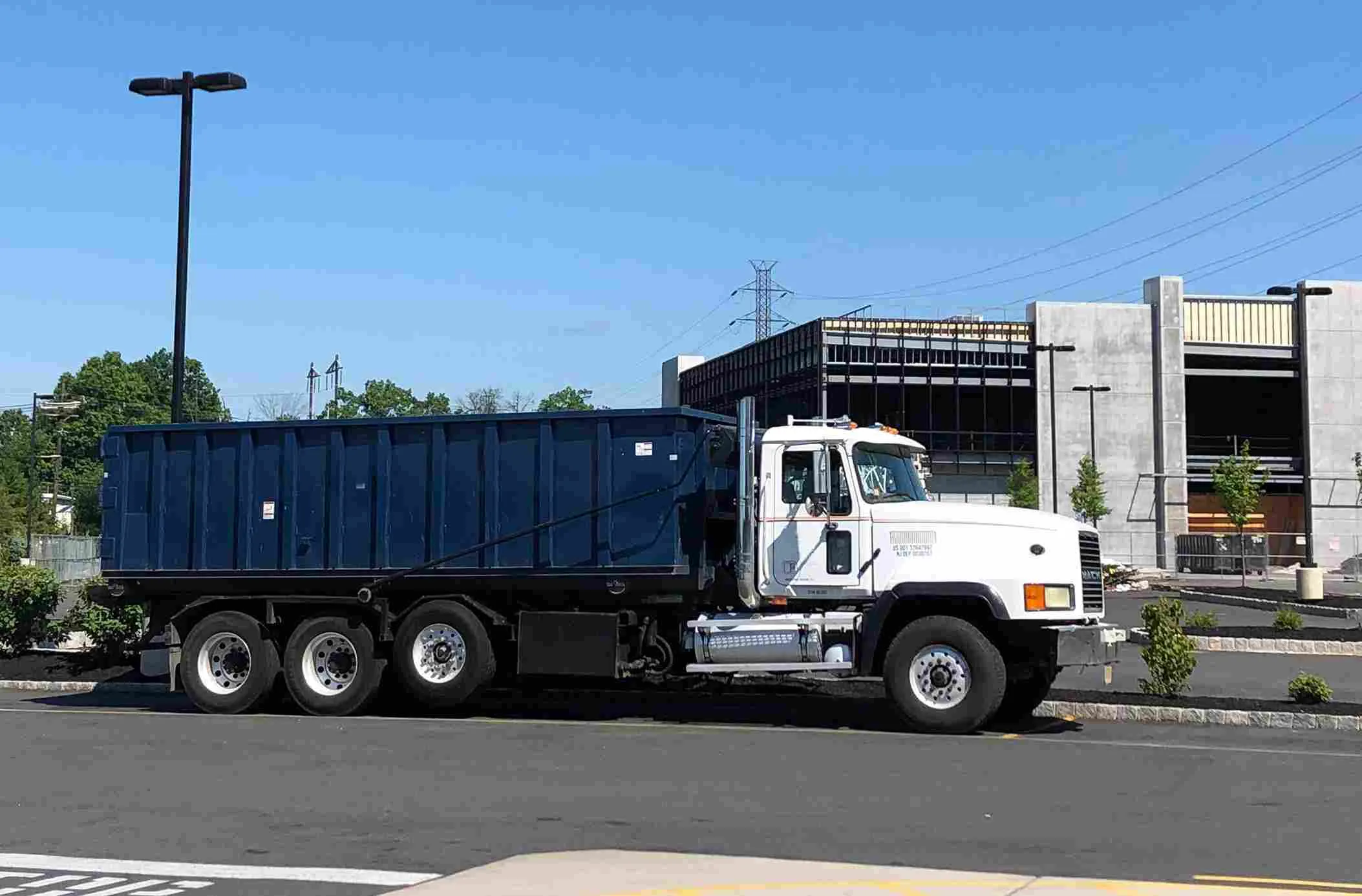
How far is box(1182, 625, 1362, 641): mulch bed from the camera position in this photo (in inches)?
1019

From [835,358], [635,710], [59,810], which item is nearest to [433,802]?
[59,810]

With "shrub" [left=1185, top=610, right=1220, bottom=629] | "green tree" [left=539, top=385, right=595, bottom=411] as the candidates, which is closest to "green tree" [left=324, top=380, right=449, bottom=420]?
"green tree" [left=539, top=385, right=595, bottom=411]

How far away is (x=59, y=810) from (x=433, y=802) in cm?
264

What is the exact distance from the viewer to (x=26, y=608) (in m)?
21.8

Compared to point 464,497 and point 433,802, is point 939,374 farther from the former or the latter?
point 433,802

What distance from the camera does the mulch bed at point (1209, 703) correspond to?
15930 millimetres

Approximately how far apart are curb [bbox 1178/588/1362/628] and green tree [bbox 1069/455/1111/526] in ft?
56.2

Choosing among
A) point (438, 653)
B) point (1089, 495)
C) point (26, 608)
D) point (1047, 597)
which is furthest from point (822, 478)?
point (1089, 495)

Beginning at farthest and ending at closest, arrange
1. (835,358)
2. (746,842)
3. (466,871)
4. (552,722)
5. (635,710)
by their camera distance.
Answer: (835,358)
(635,710)
(552,722)
(746,842)
(466,871)

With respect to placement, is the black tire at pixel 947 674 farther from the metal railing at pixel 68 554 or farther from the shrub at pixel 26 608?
the metal railing at pixel 68 554

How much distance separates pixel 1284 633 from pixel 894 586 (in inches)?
564

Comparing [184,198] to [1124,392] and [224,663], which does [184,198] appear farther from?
[1124,392]

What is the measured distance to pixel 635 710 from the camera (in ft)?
57.4

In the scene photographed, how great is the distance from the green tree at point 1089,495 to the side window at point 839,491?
5070cm
